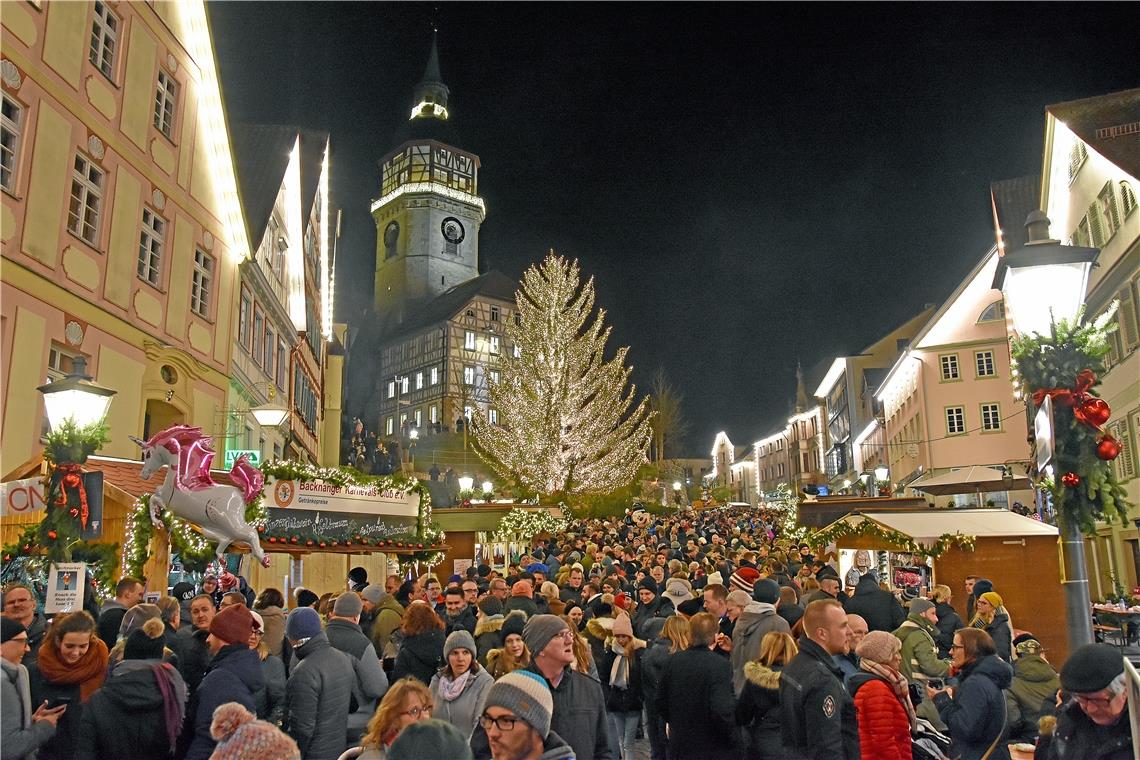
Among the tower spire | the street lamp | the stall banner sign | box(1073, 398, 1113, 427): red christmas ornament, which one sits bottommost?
the stall banner sign

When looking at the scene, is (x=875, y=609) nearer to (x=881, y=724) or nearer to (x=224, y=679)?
(x=881, y=724)

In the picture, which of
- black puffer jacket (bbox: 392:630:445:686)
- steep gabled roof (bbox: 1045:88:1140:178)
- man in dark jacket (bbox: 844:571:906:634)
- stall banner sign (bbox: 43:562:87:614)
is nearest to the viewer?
black puffer jacket (bbox: 392:630:445:686)

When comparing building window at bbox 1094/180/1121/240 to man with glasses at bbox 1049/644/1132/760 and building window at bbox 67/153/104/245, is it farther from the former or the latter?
building window at bbox 67/153/104/245

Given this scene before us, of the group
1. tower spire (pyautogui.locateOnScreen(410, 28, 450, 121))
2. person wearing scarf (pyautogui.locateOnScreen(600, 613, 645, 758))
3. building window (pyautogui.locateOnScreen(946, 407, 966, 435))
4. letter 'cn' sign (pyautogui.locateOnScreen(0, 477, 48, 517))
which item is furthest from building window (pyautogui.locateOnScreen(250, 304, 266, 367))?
tower spire (pyautogui.locateOnScreen(410, 28, 450, 121))

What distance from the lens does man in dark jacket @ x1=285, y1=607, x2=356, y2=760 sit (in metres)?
5.71

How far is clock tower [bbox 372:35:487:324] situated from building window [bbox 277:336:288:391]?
213 feet

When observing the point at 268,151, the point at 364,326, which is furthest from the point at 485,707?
the point at 364,326

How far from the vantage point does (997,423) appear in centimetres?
4003

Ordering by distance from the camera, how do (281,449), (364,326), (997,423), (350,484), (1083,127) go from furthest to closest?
(364,326) < (997,423) < (281,449) < (1083,127) < (350,484)

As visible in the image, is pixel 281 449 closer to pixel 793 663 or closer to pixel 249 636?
pixel 249 636

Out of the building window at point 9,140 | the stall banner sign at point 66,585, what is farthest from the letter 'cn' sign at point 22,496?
the building window at point 9,140

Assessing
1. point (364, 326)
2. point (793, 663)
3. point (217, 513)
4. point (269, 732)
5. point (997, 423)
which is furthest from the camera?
point (364, 326)

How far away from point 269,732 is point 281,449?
82.6 feet

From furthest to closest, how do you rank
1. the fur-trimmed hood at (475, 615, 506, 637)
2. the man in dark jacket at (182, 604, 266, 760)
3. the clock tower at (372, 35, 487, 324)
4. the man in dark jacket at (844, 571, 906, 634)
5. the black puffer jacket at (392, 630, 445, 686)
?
the clock tower at (372, 35, 487, 324) → the man in dark jacket at (844, 571, 906, 634) → the fur-trimmed hood at (475, 615, 506, 637) → the black puffer jacket at (392, 630, 445, 686) → the man in dark jacket at (182, 604, 266, 760)
